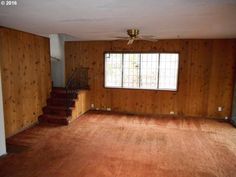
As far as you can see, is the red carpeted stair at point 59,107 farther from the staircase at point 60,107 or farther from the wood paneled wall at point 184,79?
the wood paneled wall at point 184,79

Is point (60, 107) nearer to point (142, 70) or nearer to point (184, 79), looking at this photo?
point (142, 70)

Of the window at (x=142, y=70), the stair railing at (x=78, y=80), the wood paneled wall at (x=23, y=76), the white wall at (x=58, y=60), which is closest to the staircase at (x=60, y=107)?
the wood paneled wall at (x=23, y=76)

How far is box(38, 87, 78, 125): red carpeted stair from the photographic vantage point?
5.36 m

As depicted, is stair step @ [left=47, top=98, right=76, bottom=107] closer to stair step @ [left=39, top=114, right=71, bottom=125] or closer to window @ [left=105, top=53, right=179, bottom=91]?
stair step @ [left=39, top=114, right=71, bottom=125]

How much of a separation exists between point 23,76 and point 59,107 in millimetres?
1379

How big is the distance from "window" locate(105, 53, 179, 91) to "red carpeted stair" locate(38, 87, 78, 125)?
1.50 meters

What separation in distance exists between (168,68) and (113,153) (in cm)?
359

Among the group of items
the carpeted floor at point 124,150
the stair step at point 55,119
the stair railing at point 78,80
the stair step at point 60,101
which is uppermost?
the stair railing at point 78,80

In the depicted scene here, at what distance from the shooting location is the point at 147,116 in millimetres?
6238

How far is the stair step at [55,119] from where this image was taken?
5263 mm

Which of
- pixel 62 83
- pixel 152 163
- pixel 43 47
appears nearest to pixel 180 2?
pixel 152 163

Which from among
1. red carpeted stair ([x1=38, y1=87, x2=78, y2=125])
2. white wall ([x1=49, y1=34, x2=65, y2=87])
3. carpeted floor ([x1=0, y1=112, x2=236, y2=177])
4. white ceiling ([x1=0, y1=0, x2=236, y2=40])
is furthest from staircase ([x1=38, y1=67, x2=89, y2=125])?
white ceiling ([x1=0, y1=0, x2=236, y2=40])

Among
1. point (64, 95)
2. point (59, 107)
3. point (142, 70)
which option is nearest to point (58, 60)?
point (64, 95)

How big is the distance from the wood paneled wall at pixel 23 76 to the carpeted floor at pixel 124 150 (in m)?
0.42
